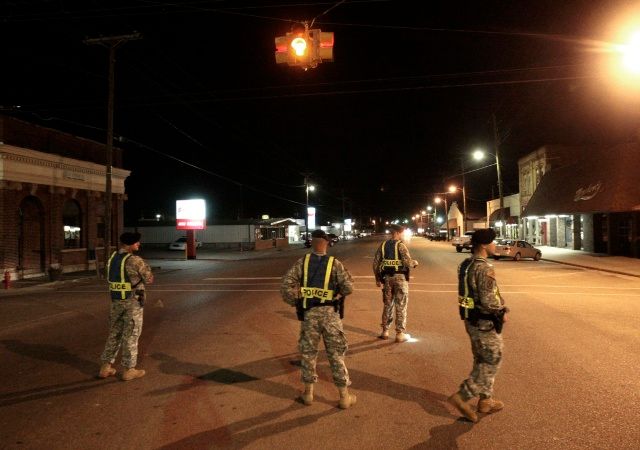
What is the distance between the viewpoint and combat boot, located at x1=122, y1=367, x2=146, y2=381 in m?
6.19

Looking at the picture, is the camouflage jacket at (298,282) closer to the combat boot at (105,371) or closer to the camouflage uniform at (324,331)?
the camouflage uniform at (324,331)

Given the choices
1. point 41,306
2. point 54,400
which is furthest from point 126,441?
point 41,306

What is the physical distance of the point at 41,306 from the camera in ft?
44.8

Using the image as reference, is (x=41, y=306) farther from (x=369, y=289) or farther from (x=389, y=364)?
(x=389, y=364)

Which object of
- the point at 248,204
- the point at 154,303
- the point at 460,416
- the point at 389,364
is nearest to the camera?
the point at 460,416

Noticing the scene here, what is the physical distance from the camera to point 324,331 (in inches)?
206

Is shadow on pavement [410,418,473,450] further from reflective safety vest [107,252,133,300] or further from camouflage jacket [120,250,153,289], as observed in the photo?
reflective safety vest [107,252,133,300]

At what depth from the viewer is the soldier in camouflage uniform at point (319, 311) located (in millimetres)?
5184

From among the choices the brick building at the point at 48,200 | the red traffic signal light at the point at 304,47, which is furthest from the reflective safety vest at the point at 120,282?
the brick building at the point at 48,200

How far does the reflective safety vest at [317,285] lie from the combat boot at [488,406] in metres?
1.79

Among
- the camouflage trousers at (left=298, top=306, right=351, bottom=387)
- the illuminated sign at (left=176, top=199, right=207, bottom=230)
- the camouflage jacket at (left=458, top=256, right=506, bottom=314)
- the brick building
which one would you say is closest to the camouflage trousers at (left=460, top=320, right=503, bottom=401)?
the camouflage jacket at (left=458, top=256, right=506, bottom=314)

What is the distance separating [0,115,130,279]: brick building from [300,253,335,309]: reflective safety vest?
61.5 feet

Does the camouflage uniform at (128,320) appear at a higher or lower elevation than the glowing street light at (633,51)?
lower

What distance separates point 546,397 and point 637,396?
1005mm
